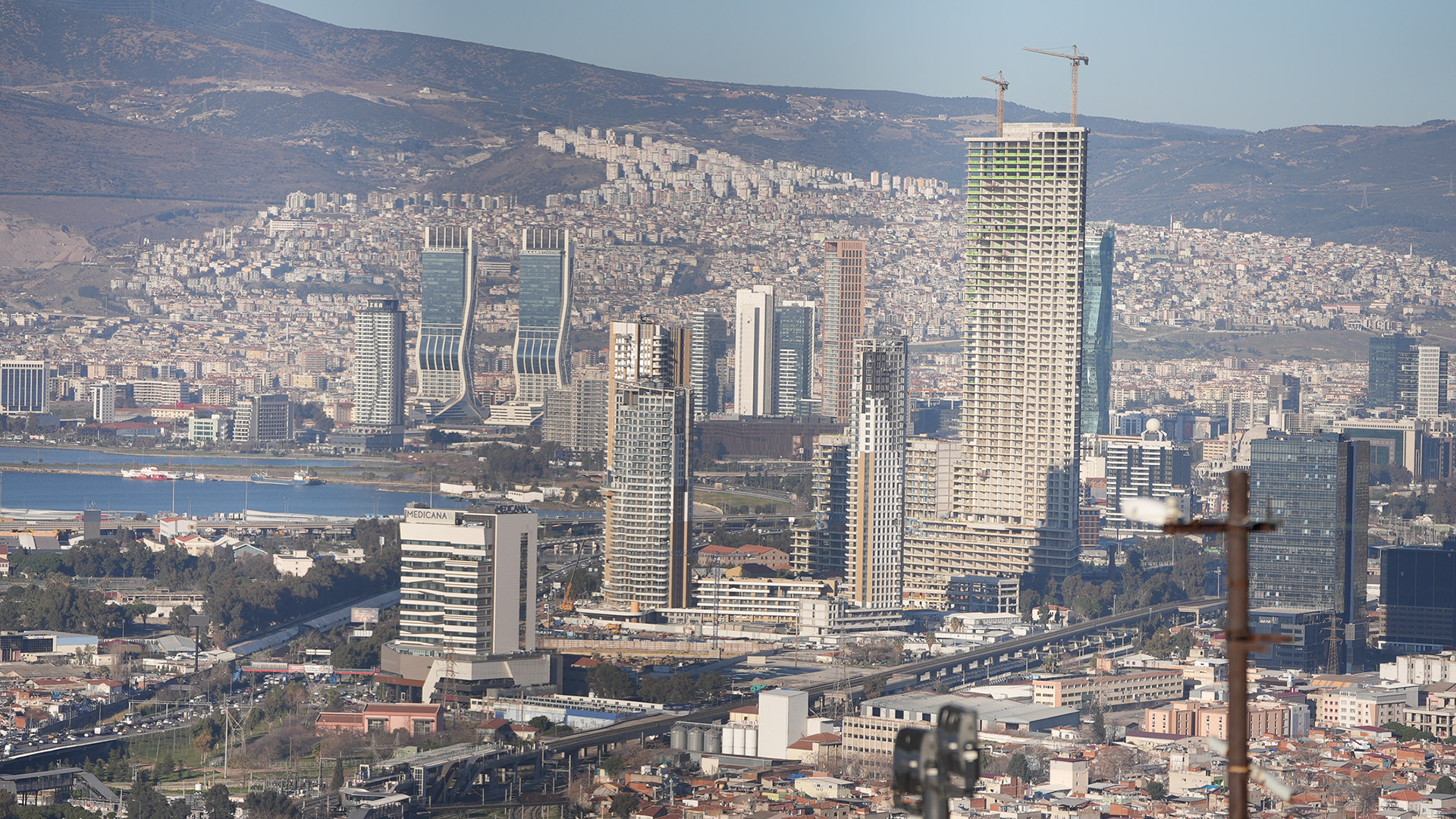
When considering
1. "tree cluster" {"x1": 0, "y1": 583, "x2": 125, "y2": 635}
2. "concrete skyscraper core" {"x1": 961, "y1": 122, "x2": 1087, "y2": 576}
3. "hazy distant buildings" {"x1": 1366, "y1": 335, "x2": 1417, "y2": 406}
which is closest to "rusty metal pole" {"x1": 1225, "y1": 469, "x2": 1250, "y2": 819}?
"tree cluster" {"x1": 0, "y1": 583, "x2": 125, "y2": 635}

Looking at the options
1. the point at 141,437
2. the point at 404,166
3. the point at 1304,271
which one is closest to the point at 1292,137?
the point at 1304,271

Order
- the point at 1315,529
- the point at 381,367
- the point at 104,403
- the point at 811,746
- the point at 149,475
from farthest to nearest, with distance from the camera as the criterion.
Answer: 1. the point at 381,367
2. the point at 104,403
3. the point at 149,475
4. the point at 1315,529
5. the point at 811,746

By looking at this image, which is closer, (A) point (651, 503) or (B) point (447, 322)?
(A) point (651, 503)

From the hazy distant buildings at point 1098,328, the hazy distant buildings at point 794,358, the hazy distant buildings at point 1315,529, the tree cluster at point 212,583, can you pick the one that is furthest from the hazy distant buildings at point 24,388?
the hazy distant buildings at point 1315,529

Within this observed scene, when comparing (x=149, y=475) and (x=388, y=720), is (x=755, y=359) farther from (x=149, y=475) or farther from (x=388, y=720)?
(x=388, y=720)

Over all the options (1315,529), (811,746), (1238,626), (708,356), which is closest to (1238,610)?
(1238,626)

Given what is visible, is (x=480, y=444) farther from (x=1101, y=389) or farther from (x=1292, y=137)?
(x=1292, y=137)

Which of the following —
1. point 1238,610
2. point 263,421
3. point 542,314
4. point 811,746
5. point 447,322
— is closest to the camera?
point 1238,610
